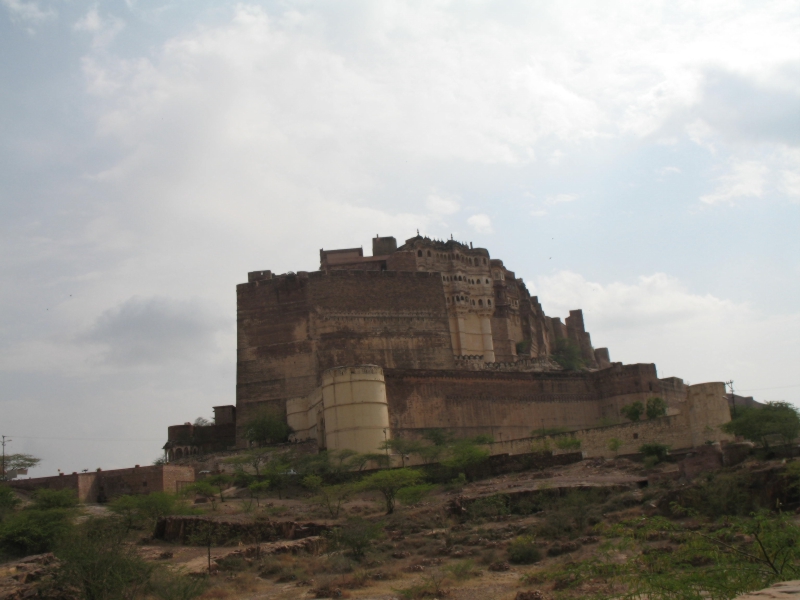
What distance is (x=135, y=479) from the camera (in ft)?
99.0

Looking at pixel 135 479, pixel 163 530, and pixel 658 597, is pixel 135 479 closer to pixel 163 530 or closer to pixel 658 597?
pixel 163 530

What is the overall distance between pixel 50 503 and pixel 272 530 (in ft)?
25.8

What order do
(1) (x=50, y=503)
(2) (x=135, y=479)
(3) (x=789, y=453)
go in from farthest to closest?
(2) (x=135, y=479) → (1) (x=50, y=503) → (3) (x=789, y=453)

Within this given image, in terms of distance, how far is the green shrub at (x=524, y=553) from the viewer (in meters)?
18.2

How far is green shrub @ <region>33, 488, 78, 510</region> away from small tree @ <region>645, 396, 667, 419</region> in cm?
2683

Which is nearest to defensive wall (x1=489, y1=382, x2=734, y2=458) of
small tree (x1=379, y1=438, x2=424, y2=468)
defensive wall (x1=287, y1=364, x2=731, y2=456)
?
defensive wall (x1=287, y1=364, x2=731, y2=456)

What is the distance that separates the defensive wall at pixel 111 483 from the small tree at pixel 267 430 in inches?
416

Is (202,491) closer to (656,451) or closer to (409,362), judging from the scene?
(656,451)

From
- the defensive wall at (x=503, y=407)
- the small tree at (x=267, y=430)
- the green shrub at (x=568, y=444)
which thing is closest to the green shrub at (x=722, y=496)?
the defensive wall at (x=503, y=407)

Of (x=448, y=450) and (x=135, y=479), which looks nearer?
(x=135, y=479)

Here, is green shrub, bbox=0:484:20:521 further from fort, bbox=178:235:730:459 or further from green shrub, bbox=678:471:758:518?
green shrub, bbox=678:471:758:518

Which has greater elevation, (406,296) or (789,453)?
(406,296)

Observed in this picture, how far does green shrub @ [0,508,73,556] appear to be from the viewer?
73.0 ft

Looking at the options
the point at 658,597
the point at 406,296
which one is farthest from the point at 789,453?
the point at 406,296
